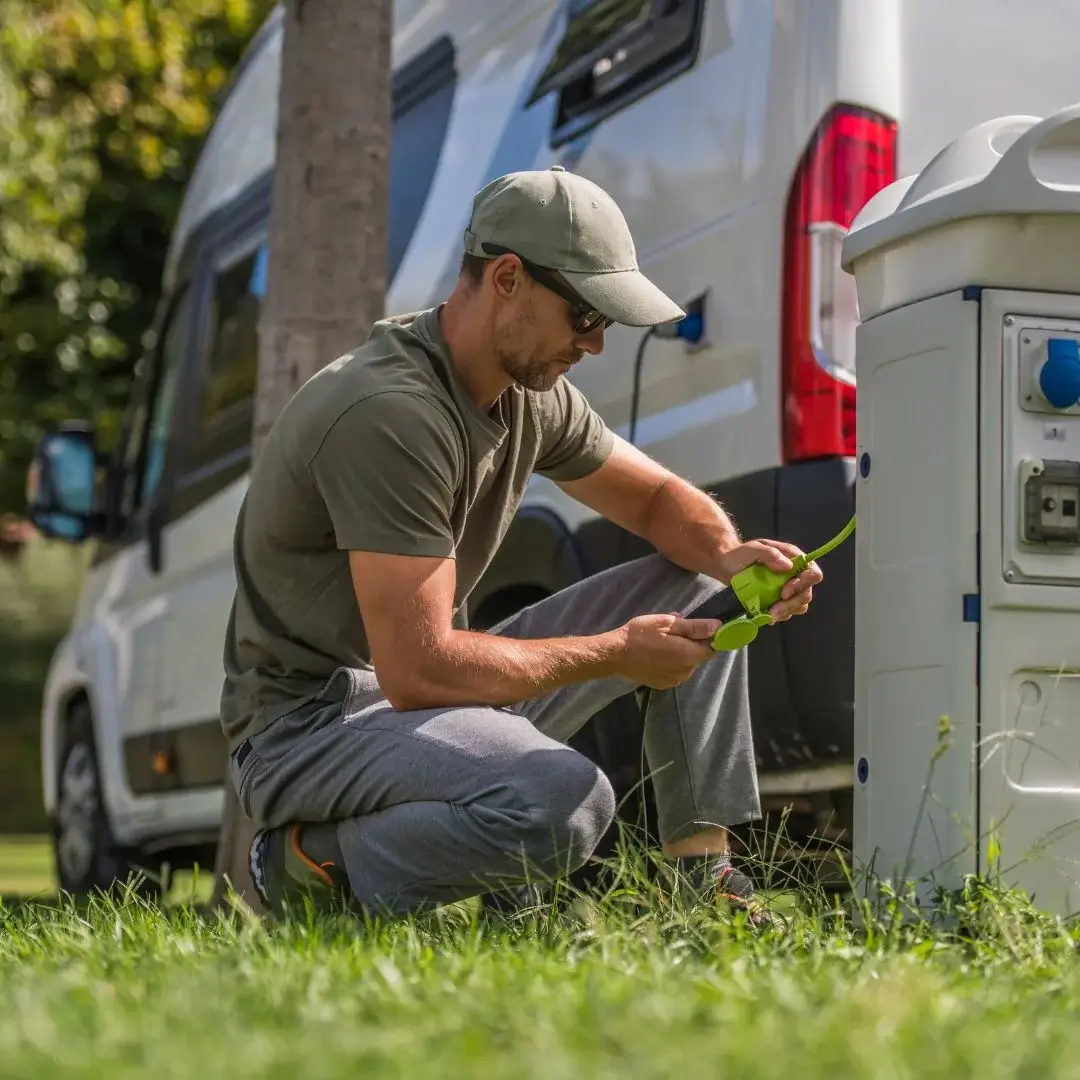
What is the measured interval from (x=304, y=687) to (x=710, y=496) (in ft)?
2.99

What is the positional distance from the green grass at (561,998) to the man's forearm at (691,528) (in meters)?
0.75

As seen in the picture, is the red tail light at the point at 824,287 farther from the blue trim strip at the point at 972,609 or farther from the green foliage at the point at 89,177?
the green foliage at the point at 89,177

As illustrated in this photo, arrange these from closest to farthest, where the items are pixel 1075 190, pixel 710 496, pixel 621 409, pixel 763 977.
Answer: pixel 763 977, pixel 1075 190, pixel 710 496, pixel 621 409

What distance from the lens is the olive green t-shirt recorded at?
342 cm

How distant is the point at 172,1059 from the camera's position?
6.57 ft

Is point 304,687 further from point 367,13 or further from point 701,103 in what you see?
point 367,13

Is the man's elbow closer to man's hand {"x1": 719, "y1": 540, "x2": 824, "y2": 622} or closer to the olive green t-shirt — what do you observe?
the olive green t-shirt

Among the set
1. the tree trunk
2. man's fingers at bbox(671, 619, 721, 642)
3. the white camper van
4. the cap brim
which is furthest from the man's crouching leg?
the tree trunk

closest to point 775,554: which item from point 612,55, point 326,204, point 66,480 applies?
point 612,55

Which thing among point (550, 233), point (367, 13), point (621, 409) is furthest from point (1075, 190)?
point (367, 13)

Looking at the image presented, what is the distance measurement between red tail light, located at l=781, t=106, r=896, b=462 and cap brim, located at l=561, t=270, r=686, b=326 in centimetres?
27

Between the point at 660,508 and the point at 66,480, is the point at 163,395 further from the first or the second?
the point at 660,508

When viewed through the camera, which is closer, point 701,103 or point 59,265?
point 701,103

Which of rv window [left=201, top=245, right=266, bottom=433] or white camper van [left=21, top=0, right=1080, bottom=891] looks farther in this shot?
rv window [left=201, top=245, right=266, bottom=433]
